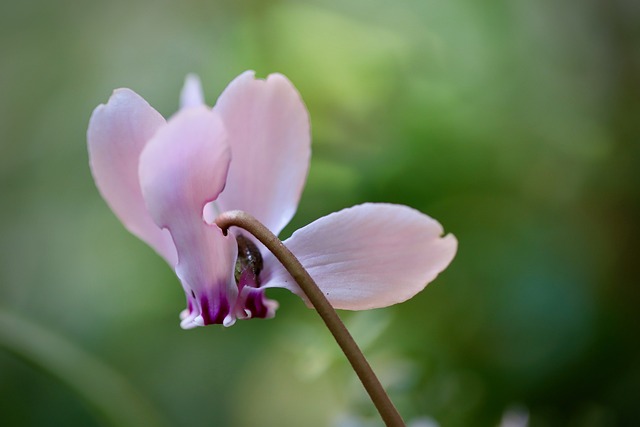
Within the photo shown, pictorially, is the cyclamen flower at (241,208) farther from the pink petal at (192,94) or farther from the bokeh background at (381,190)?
the bokeh background at (381,190)

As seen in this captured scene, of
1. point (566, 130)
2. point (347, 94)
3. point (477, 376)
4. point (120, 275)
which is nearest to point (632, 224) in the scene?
point (566, 130)

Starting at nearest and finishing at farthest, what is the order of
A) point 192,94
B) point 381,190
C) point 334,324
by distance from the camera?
1. point 334,324
2. point 192,94
3. point 381,190

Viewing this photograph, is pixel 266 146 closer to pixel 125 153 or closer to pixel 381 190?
pixel 125 153

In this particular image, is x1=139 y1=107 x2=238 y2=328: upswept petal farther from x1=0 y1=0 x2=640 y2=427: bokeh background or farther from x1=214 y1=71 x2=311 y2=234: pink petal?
x1=0 y1=0 x2=640 y2=427: bokeh background

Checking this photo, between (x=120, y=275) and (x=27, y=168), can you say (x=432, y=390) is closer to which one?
(x=120, y=275)

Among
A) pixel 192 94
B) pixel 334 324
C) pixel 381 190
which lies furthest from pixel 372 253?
pixel 381 190

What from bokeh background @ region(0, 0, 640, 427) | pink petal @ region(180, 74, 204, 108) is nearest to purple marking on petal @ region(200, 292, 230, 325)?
pink petal @ region(180, 74, 204, 108)

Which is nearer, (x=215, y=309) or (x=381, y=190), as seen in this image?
(x=215, y=309)
